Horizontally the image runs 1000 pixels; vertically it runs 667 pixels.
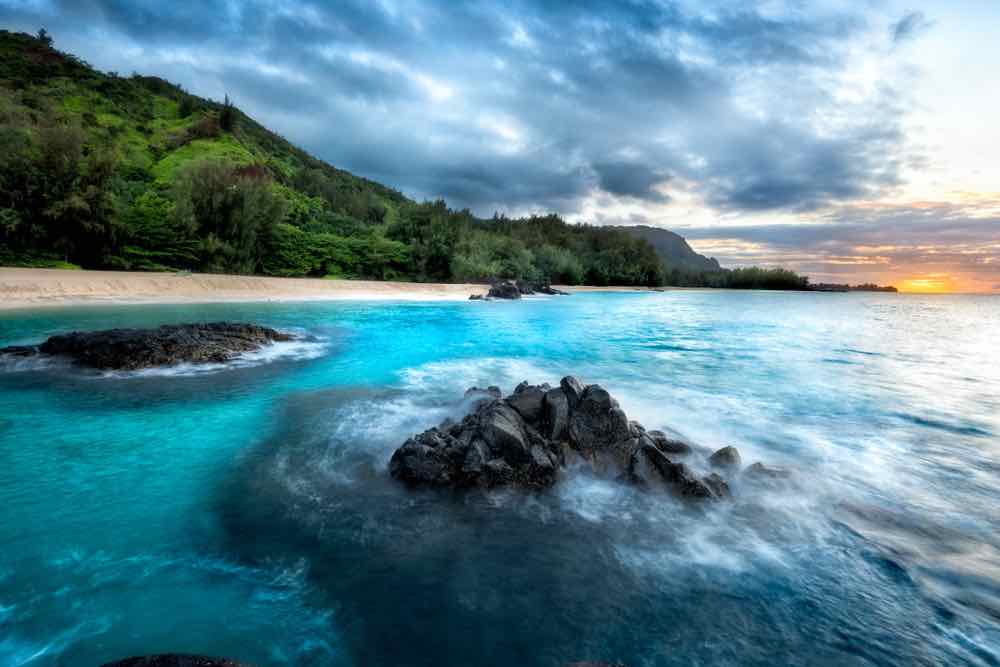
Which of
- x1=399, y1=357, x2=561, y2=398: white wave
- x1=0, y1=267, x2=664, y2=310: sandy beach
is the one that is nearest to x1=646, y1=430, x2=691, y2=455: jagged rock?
x1=399, y1=357, x2=561, y2=398: white wave

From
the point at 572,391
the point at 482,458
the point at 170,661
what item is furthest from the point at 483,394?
the point at 170,661

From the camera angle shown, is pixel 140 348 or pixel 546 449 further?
pixel 140 348

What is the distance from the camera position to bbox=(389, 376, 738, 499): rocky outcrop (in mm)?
5324

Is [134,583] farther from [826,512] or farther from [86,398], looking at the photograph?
[826,512]

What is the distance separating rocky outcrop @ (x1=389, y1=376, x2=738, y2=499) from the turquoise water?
1.07 feet

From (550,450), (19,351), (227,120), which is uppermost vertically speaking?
(227,120)

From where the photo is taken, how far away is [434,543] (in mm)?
4148

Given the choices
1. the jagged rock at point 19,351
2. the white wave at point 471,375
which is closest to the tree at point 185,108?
the jagged rock at point 19,351

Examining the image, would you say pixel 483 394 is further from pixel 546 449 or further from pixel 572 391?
pixel 546 449

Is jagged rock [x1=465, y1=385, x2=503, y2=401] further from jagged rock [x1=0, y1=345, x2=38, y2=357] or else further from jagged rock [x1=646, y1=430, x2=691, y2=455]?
jagged rock [x1=0, y1=345, x2=38, y2=357]

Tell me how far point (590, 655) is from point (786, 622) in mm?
1671

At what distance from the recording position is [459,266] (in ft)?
165

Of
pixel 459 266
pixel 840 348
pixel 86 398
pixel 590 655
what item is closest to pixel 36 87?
pixel 459 266

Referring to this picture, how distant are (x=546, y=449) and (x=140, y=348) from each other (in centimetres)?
1041
